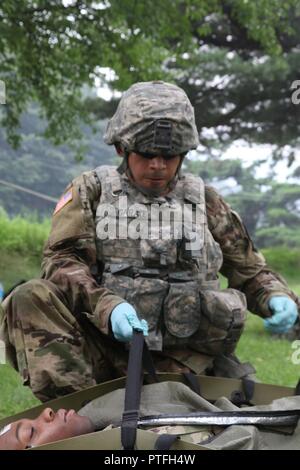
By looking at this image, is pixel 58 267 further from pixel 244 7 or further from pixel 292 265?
pixel 292 265

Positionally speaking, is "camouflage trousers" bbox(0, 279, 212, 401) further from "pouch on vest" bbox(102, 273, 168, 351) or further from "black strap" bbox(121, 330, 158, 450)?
"black strap" bbox(121, 330, 158, 450)

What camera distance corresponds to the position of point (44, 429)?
2.56m

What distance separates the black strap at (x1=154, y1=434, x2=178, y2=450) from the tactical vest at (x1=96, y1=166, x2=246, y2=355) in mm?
865

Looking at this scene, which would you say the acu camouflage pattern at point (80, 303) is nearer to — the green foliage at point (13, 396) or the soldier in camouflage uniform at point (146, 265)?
the soldier in camouflage uniform at point (146, 265)

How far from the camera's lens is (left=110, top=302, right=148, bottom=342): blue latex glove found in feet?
8.89

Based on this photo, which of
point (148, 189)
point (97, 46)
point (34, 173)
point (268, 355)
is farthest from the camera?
point (34, 173)

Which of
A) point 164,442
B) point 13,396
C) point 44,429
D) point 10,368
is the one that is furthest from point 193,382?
point 10,368

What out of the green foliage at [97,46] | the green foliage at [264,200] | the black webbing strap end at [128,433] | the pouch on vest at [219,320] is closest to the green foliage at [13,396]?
the pouch on vest at [219,320]

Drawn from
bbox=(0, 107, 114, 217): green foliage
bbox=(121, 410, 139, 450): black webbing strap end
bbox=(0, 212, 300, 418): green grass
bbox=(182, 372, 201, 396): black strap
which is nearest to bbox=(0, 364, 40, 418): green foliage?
bbox=(0, 212, 300, 418): green grass

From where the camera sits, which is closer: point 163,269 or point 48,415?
point 48,415

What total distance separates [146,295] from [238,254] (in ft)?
1.75

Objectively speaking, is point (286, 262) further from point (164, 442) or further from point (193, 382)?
point (164, 442)

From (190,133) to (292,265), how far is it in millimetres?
12587
